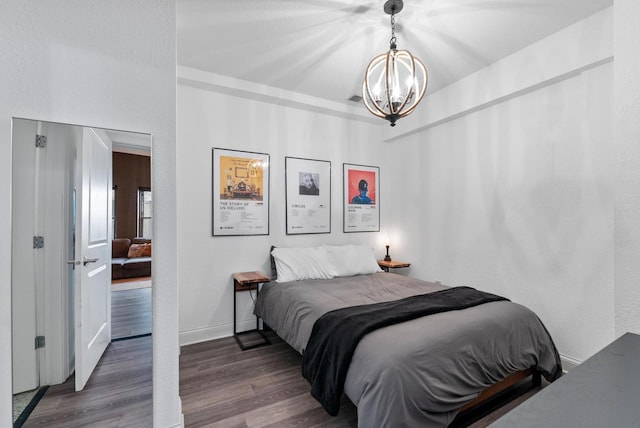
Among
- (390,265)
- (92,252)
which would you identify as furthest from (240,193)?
(390,265)

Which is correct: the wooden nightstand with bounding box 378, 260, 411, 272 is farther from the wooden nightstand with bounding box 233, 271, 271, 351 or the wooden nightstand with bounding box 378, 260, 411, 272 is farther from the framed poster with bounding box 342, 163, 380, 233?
the wooden nightstand with bounding box 233, 271, 271, 351

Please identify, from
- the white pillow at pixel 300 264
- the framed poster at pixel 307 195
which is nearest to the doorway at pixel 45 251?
the white pillow at pixel 300 264

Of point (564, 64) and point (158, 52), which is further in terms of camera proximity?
point (564, 64)

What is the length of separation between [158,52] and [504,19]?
2606 mm

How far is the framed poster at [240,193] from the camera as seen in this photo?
10.8 feet

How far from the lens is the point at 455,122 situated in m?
3.51

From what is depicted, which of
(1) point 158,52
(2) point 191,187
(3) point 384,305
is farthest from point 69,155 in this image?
(3) point 384,305

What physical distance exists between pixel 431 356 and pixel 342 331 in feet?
1.82

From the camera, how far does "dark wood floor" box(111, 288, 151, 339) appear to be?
1.68 meters

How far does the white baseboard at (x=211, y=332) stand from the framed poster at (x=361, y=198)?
1793 millimetres

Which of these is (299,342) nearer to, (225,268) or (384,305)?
(384,305)

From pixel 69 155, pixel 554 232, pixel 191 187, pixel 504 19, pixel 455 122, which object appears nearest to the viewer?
pixel 69 155

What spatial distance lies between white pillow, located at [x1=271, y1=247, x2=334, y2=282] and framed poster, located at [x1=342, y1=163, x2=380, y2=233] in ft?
2.63

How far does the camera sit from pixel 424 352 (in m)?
1.62
